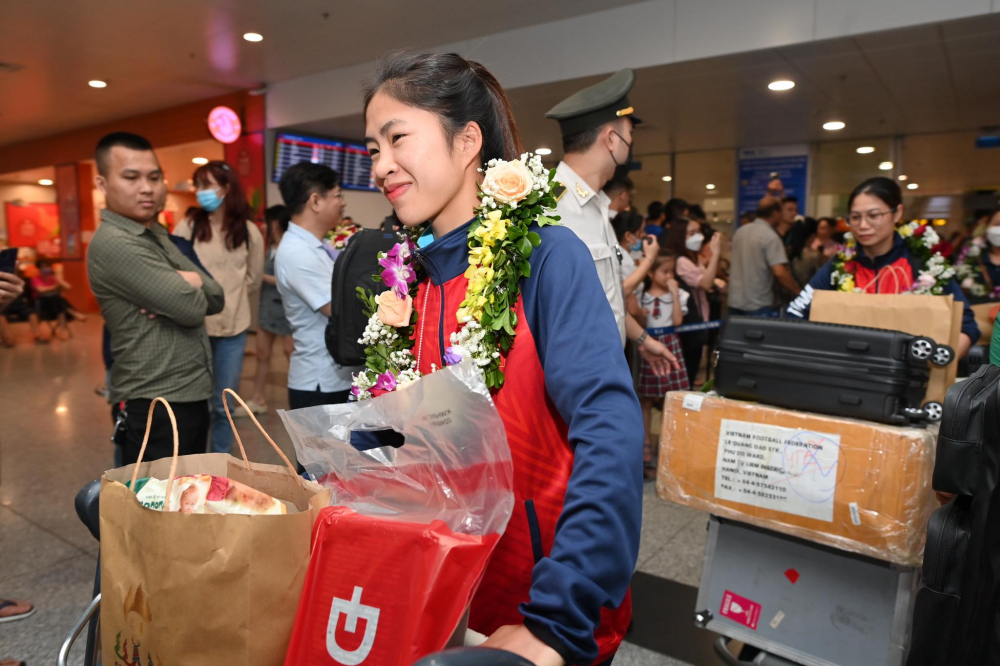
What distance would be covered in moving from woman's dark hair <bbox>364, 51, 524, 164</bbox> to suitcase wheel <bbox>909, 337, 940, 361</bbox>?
139 cm

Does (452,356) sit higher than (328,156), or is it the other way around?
(328,156)

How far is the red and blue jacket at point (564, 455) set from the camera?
0.82 metres

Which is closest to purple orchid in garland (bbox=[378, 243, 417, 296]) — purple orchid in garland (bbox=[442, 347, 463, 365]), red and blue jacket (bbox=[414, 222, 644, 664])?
red and blue jacket (bbox=[414, 222, 644, 664])

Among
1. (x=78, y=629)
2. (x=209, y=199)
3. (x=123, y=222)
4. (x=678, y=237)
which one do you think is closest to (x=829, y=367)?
(x=78, y=629)

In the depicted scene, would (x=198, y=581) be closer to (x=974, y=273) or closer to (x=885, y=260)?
(x=885, y=260)

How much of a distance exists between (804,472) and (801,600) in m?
0.49

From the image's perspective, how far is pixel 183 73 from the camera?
8609mm

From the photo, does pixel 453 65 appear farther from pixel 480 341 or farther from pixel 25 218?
pixel 25 218

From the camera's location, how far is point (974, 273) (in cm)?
438

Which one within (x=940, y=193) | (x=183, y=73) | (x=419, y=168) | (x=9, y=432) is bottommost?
(x=9, y=432)

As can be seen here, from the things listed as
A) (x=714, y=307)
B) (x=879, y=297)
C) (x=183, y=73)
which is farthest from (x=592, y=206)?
(x=183, y=73)

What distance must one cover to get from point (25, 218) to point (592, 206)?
20.2 m

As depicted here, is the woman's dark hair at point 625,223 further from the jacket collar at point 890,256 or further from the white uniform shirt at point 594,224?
the white uniform shirt at point 594,224

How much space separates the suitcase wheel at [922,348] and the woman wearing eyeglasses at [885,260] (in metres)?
0.65
